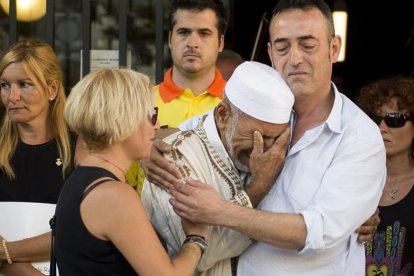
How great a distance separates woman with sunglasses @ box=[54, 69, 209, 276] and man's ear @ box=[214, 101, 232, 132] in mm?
248

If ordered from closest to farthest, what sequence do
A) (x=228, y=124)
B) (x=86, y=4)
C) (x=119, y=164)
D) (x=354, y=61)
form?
(x=119, y=164) < (x=228, y=124) < (x=86, y=4) < (x=354, y=61)

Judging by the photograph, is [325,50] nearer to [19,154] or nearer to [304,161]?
[304,161]

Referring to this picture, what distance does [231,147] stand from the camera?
8.82 feet

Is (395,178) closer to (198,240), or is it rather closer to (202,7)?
(202,7)

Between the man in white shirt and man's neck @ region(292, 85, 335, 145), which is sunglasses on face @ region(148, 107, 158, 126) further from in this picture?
man's neck @ region(292, 85, 335, 145)

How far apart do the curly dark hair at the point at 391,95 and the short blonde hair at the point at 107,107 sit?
165 cm

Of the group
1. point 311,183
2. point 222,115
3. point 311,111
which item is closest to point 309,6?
point 311,111

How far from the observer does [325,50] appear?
279 cm

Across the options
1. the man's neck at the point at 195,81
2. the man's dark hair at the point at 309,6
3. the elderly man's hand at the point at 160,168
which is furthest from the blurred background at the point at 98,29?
the elderly man's hand at the point at 160,168

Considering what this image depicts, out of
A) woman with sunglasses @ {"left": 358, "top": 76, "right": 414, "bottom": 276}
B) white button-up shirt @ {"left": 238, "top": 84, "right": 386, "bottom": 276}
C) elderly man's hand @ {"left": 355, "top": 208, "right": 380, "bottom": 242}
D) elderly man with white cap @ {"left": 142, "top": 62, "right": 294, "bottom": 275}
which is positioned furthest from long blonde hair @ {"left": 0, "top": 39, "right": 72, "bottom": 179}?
woman with sunglasses @ {"left": 358, "top": 76, "right": 414, "bottom": 276}

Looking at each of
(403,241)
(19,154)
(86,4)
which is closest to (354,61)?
(86,4)

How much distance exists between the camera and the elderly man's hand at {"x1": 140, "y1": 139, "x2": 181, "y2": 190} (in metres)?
2.65

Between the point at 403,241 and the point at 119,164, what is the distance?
161 cm

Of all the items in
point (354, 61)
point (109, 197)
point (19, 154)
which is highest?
point (109, 197)
